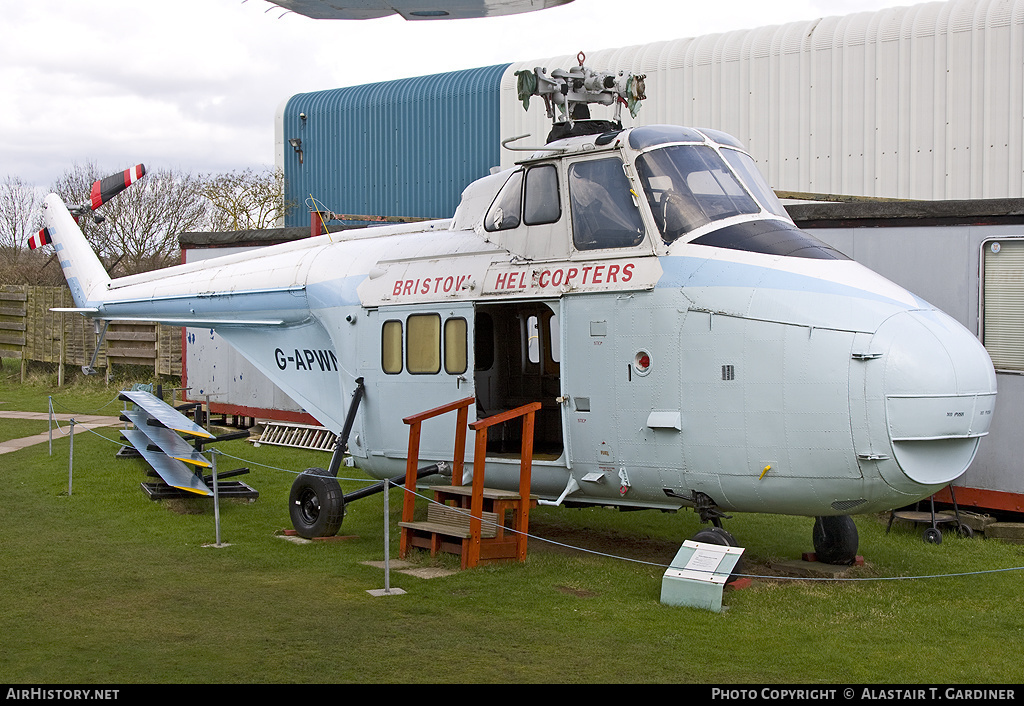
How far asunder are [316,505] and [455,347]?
2.37 meters

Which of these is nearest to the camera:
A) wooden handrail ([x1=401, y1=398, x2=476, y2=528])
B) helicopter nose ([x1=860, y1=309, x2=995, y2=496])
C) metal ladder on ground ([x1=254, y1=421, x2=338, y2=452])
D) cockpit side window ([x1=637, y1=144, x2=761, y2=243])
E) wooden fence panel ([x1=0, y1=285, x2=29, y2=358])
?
helicopter nose ([x1=860, y1=309, x2=995, y2=496])

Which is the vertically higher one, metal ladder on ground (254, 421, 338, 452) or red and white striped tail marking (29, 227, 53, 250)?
red and white striped tail marking (29, 227, 53, 250)

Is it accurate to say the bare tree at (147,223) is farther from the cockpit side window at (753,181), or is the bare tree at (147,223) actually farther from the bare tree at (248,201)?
the cockpit side window at (753,181)

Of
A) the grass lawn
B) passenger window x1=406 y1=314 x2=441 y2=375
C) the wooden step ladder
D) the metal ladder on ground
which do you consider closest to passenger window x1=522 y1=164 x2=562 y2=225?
passenger window x1=406 y1=314 x2=441 y2=375

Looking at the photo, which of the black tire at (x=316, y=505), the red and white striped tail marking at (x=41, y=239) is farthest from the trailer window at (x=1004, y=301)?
the red and white striped tail marking at (x=41, y=239)

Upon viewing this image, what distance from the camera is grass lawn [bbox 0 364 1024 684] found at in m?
6.21

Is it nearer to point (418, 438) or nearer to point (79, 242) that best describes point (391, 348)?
point (418, 438)

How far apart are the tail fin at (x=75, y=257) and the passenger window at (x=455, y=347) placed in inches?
277

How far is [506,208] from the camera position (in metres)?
9.52

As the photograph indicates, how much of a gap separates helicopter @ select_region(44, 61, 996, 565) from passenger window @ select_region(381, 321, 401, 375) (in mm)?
26

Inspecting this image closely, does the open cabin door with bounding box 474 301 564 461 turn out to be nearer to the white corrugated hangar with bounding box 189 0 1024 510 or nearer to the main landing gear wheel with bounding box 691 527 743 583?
the main landing gear wheel with bounding box 691 527 743 583

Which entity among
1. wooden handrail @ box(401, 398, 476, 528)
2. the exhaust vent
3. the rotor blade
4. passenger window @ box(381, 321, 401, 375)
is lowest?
the exhaust vent

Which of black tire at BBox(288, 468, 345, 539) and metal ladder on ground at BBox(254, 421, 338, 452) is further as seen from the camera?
metal ladder on ground at BBox(254, 421, 338, 452)

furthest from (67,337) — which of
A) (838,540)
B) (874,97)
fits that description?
(838,540)
